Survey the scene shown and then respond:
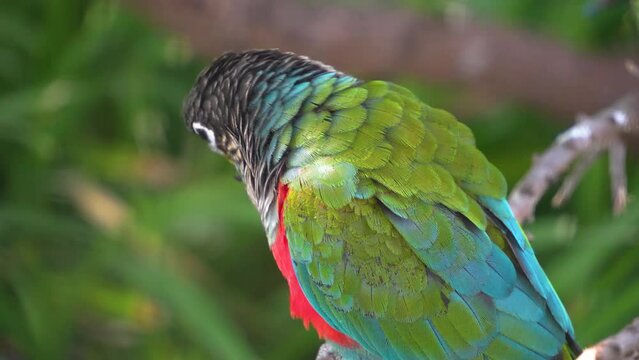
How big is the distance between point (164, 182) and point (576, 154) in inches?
86.5

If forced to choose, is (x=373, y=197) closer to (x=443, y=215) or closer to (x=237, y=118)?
(x=443, y=215)

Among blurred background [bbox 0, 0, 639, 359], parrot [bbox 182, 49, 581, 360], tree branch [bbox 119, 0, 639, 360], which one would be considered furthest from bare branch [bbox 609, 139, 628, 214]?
tree branch [bbox 119, 0, 639, 360]

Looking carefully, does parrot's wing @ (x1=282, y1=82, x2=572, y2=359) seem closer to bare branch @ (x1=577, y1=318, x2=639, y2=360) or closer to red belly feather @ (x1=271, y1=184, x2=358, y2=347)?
red belly feather @ (x1=271, y1=184, x2=358, y2=347)

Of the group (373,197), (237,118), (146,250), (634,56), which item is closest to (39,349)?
(146,250)

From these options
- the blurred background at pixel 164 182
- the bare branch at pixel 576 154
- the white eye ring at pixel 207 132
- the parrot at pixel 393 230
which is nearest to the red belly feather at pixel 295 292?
the parrot at pixel 393 230

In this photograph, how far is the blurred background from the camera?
3941 millimetres

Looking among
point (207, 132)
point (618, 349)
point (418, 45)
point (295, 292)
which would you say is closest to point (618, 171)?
point (618, 349)

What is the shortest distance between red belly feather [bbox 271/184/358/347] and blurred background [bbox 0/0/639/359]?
1.18m

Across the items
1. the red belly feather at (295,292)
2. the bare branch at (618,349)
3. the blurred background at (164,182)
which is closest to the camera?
the bare branch at (618,349)

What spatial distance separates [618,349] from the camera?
6.70ft

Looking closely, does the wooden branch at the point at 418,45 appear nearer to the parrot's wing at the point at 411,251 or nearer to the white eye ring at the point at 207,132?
the white eye ring at the point at 207,132

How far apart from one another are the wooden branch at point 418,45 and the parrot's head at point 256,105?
5.10ft

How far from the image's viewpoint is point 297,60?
8.75 ft

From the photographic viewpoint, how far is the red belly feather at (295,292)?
2.50 meters
